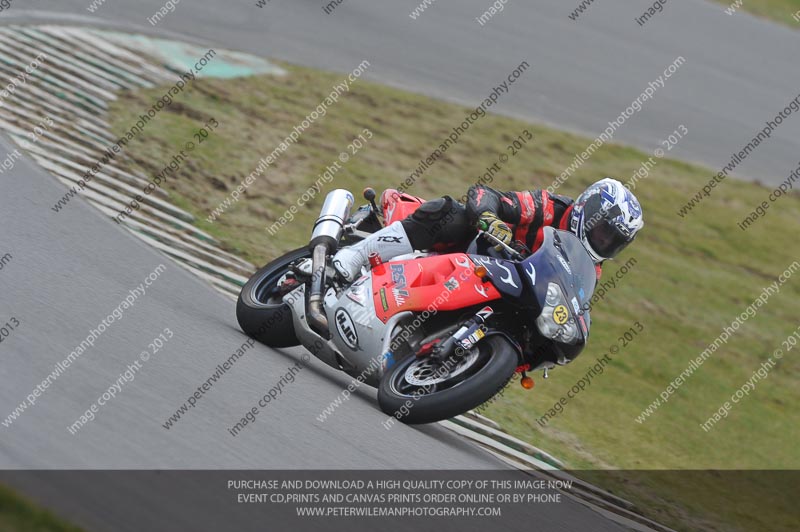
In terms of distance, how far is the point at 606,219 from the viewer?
262 inches

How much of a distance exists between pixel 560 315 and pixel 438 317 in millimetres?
744

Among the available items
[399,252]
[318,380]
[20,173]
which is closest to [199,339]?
[318,380]

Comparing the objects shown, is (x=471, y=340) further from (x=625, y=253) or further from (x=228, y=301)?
(x=625, y=253)

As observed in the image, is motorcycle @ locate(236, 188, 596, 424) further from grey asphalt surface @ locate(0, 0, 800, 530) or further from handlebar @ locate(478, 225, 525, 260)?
grey asphalt surface @ locate(0, 0, 800, 530)

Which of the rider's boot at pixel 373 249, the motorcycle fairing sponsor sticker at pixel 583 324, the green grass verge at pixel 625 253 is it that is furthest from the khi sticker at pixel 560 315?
the green grass verge at pixel 625 253

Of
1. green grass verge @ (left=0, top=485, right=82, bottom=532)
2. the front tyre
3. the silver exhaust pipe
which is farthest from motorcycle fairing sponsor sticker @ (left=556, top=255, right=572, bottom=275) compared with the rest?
green grass verge @ (left=0, top=485, right=82, bottom=532)

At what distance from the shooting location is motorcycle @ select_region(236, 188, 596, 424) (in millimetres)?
6199

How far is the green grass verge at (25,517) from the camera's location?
3609 mm

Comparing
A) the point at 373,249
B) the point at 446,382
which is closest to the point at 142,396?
the point at 446,382

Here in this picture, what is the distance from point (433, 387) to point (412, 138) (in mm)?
7369

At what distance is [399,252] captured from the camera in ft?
23.0

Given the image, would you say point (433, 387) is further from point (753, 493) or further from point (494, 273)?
point (753, 493)

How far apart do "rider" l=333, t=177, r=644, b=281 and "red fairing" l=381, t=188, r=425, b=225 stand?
0.19m

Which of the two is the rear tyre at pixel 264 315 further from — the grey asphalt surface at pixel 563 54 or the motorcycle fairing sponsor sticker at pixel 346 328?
the grey asphalt surface at pixel 563 54
